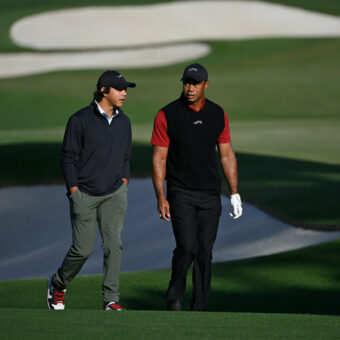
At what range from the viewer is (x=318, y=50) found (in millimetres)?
46812

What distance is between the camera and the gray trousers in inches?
351

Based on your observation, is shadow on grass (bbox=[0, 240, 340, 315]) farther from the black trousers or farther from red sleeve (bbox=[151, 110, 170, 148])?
red sleeve (bbox=[151, 110, 170, 148])

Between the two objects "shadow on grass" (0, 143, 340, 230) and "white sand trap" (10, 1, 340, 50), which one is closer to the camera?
"shadow on grass" (0, 143, 340, 230)

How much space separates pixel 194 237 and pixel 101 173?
111cm

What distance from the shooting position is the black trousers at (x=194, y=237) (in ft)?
29.6

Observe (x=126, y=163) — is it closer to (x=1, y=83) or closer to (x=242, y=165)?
(x=242, y=165)

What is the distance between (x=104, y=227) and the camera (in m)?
8.93

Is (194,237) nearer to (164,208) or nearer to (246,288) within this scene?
(164,208)

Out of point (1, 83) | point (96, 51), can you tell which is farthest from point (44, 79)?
point (96, 51)

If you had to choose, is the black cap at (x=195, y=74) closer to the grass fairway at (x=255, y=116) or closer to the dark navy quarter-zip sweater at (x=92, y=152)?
the dark navy quarter-zip sweater at (x=92, y=152)

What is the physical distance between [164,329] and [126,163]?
98.9 inches

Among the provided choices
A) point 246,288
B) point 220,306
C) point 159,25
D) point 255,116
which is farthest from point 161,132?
point 159,25

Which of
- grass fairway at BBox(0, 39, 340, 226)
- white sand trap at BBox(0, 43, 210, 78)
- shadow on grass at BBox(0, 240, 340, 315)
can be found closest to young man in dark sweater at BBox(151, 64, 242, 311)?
shadow on grass at BBox(0, 240, 340, 315)

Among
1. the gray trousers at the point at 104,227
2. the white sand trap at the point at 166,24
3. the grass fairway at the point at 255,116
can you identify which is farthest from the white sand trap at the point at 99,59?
the gray trousers at the point at 104,227
